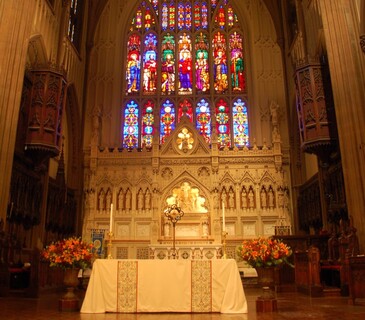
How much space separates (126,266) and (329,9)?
10117 mm

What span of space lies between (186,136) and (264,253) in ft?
39.0

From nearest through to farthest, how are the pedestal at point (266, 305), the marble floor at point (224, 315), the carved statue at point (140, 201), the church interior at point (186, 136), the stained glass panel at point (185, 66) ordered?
the marble floor at point (224, 315), the pedestal at point (266, 305), the church interior at point (186, 136), the carved statue at point (140, 201), the stained glass panel at point (185, 66)

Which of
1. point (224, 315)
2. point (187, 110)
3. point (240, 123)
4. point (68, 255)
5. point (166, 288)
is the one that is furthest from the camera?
point (240, 123)

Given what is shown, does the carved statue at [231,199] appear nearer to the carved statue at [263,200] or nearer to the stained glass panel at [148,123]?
the carved statue at [263,200]

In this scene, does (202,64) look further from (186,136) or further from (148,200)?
(148,200)

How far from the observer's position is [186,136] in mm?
18969

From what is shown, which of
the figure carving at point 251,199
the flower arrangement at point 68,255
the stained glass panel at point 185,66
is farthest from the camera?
the stained glass panel at point 185,66

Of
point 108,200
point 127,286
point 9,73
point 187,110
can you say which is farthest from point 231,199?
point 127,286

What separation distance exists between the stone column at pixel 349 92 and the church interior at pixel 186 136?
0.04 meters

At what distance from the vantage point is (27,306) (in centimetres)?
809

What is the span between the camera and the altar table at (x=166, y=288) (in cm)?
711

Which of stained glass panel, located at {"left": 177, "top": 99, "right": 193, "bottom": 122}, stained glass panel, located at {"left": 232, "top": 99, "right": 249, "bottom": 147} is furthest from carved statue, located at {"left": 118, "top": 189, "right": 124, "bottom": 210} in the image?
stained glass panel, located at {"left": 232, "top": 99, "right": 249, "bottom": 147}

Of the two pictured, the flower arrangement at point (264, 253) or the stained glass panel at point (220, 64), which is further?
the stained glass panel at point (220, 64)

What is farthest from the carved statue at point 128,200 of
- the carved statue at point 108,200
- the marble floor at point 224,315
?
the marble floor at point 224,315
